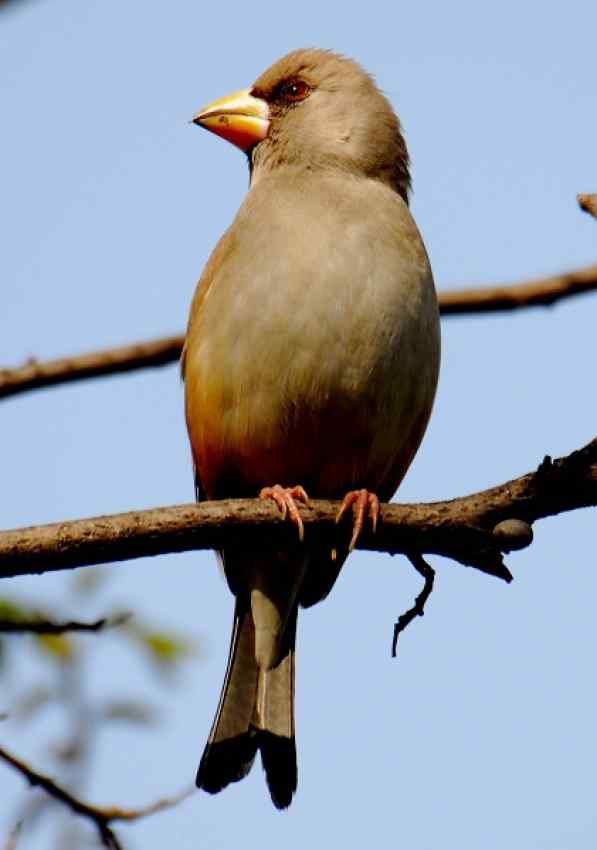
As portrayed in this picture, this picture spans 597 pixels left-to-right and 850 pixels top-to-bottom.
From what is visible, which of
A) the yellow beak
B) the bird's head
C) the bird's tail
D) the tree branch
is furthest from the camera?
the yellow beak

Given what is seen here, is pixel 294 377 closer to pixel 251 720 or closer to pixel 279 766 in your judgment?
pixel 251 720

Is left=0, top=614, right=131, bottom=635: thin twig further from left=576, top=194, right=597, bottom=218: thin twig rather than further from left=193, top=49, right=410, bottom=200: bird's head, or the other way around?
left=193, top=49, right=410, bottom=200: bird's head

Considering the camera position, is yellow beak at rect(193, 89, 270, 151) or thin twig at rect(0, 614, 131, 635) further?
yellow beak at rect(193, 89, 270, 151)

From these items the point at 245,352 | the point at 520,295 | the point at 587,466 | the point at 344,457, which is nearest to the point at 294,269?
the point at 245,352

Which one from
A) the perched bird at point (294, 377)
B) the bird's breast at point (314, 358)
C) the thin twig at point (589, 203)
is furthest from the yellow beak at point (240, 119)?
the thin twig at point (589, 203)

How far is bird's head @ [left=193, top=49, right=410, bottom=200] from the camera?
5602mm

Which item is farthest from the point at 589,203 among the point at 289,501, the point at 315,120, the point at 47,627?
the point at 315,120

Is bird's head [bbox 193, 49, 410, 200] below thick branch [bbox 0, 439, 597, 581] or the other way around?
the other way around

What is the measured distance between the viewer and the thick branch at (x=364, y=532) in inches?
146

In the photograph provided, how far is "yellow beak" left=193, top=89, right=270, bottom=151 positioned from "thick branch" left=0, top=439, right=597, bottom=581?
2293 millimetres

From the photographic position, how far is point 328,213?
508 cm

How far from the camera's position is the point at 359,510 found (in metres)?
4.23

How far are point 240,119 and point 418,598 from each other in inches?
106

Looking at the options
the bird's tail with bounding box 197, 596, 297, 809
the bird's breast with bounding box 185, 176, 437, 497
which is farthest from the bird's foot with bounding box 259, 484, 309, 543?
the bird's tail with bounding box 197, 596, 297, 809
